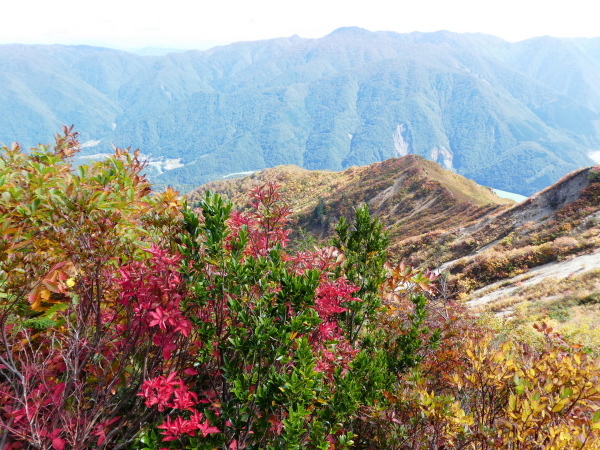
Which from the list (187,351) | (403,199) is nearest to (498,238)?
(403,199)

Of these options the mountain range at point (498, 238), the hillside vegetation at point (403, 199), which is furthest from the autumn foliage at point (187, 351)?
the hillside vegetation at point (403, 199)

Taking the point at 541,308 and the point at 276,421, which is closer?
the point at 276,421

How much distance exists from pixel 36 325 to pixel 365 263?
9.43ft

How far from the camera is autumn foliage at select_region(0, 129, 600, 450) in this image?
88.2 inches

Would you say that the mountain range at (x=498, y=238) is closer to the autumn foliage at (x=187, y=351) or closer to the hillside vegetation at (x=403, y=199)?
the hillside vegetation at (x=403, y=199)

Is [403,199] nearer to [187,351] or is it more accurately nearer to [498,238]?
[498,238]

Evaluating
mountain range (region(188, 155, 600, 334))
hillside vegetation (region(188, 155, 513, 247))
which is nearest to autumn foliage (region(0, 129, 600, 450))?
mountain range (region(188, 155, 600, 334))

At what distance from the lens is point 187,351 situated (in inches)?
105

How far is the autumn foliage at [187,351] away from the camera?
2240mm

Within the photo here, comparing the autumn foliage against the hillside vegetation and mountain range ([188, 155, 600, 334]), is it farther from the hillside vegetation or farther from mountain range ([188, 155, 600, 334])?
the hillside vegetation

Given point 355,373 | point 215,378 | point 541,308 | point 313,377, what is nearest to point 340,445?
point 355,373

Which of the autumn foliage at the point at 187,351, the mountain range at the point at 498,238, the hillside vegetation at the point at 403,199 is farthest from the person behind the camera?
the hillside vegetation at the point at 403,199

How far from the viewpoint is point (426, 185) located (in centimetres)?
4978

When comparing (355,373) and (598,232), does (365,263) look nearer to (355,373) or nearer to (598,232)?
(355,373)
